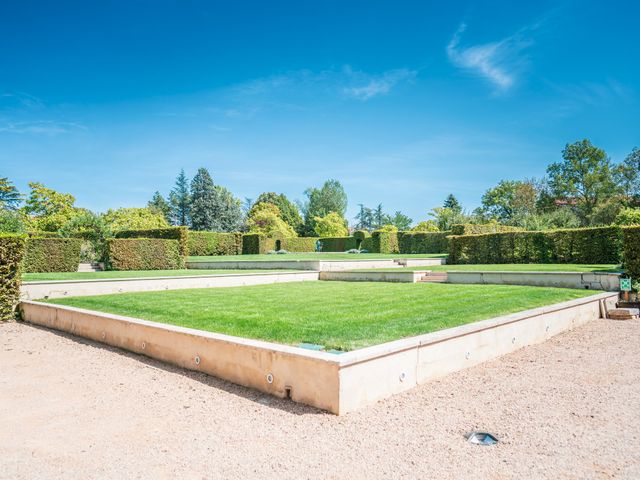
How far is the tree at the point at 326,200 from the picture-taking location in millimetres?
75125

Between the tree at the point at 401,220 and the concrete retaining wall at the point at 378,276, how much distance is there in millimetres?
67328

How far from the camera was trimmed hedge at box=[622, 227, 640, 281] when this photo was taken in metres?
10.2

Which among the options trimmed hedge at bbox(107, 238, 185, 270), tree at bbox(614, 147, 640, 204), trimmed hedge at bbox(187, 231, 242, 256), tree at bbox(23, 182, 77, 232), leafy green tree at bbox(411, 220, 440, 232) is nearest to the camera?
trimmed hedge at bbox(107, 238, 185, 270)

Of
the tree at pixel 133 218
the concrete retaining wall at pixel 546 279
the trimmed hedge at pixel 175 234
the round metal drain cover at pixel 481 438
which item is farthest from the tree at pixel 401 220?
the round metal drain cover at pixel 481 438

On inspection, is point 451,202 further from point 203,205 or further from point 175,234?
point 175,234

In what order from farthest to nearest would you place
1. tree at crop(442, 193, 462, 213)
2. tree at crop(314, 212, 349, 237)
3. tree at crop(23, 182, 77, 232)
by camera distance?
1. tree at crop(442, 193, 462, 213)
2. tree at crop(314, 212, 349, 237)
3. tree at crop(23, 182, 77, 232)

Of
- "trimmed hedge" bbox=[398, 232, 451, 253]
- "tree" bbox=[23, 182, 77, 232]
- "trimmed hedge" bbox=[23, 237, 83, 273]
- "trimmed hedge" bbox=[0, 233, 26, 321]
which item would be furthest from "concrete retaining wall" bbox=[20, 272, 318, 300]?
"tree" bbox=[23, 182, 77, 232]

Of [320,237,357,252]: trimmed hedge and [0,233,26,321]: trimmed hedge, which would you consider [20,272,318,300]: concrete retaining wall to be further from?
[320,237,357,252]: trimmed hedge

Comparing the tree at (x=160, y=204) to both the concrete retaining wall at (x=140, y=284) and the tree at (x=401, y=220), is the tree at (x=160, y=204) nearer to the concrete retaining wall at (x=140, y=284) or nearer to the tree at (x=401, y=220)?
the tree at (x=401, y=220)

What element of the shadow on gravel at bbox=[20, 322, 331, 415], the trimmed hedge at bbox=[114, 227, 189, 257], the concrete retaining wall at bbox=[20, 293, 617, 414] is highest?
the trimmed hedge at bbox=[114, 227, 189, 257]

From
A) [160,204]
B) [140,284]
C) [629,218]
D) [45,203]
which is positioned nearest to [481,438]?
[140,284]

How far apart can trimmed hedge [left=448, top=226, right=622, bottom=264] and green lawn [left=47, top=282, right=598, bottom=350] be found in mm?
7571

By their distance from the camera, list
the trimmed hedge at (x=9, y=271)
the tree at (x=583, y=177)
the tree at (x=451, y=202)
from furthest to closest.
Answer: the tree at (x=451, y=202), the tree at (x=583, y=177), the trimmed hedge at (x=9, y=271)

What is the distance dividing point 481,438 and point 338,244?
37516 millimetres
